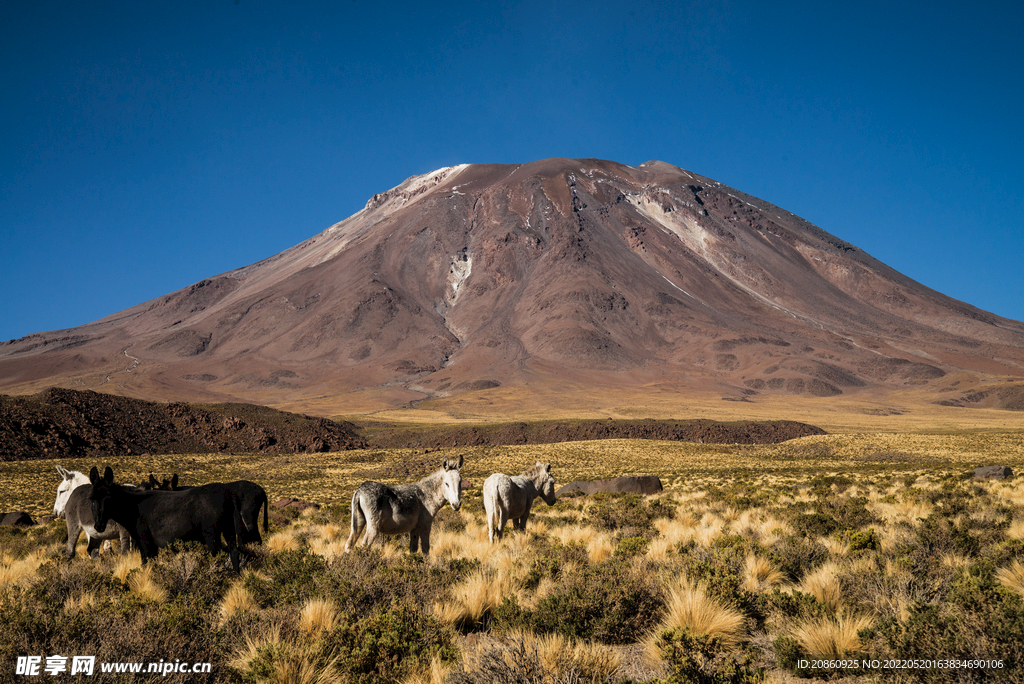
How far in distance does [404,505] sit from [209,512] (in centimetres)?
300

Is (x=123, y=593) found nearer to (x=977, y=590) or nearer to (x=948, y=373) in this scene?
(x=977, y=590)

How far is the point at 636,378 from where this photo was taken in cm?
13575

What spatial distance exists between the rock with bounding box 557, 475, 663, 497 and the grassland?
32.5ft

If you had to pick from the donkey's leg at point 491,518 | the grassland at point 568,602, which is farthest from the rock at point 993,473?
the donkey's leg at point 491,518

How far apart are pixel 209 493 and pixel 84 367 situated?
174m

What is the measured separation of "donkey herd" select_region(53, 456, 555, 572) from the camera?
8.84 m

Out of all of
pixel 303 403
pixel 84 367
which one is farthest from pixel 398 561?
pixel 84 367

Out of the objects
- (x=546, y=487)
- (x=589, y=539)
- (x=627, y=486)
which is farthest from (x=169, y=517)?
(x=627, y=486)

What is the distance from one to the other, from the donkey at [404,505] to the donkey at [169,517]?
75.6 inches

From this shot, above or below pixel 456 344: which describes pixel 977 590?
below

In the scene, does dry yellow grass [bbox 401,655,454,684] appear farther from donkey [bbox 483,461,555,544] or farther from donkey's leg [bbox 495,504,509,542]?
donkey's leg [bbox 495,504,509,542]

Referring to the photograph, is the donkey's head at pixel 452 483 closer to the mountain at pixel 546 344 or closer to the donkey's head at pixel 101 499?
the donkey's head at pixel 101 499

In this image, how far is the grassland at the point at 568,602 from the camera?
477cm

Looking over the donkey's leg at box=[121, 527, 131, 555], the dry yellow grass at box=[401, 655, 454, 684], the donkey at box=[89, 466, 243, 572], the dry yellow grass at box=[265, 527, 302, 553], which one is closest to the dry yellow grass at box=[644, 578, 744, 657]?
the dry yellow grass at box=[401, 655, 454, 684]
